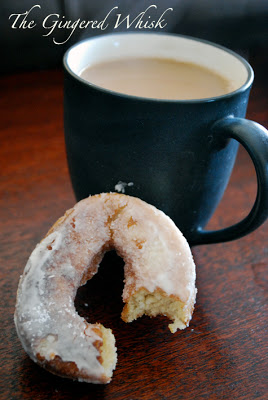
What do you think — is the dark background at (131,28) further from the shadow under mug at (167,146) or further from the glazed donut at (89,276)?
the glazed donut at (89,276)

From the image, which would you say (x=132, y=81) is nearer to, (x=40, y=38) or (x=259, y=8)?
(x=40, y=38)

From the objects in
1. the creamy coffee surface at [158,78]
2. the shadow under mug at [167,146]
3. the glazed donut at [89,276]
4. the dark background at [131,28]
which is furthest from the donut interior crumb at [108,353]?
the dark background at [131,28]

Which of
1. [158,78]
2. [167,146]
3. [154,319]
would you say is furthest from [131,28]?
[154,319]

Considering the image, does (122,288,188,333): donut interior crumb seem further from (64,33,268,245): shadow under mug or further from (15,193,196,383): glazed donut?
(64,33,268,245): shadow under mug

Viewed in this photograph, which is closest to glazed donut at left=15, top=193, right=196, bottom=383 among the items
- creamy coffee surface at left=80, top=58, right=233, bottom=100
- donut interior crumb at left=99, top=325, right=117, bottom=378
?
donut interior crumb at left=99, top=325, right=117, bottom=378

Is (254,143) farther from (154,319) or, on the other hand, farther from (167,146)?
(154,319)
